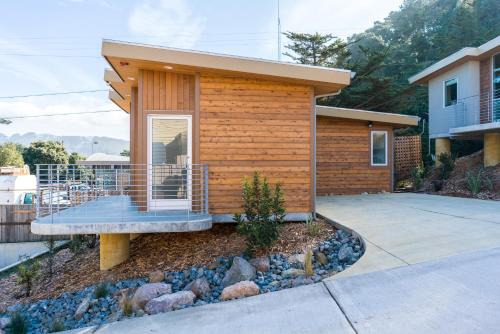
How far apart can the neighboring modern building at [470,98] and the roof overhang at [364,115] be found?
9.40 feet

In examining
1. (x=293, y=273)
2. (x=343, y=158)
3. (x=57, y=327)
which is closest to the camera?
(x=57, y=327)

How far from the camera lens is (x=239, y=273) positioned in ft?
17.0

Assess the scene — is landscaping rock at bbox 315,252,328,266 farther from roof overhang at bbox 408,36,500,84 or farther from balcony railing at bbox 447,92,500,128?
roof overhang at bbox 408,36,500,84

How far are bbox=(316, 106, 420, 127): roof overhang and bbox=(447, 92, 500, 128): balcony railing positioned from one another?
3.17 m

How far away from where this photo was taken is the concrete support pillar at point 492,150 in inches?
522

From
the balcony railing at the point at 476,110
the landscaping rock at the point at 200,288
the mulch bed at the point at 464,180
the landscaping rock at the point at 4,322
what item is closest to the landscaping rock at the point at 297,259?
the landscaping rock at the point at 200,288

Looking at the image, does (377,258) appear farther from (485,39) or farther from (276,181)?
(485,39)

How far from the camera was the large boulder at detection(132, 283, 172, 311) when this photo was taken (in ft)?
15.3

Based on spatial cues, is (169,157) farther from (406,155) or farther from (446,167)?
(406,155)

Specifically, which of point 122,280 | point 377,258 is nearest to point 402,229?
point 377,258

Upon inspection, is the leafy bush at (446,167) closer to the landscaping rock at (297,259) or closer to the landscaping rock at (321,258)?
the landscaping rock at (321,258)

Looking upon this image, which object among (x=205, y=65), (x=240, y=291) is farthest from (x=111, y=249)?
(x=205, y=65)

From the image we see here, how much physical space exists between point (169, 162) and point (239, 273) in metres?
2.79

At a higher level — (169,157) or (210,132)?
(210,132)
